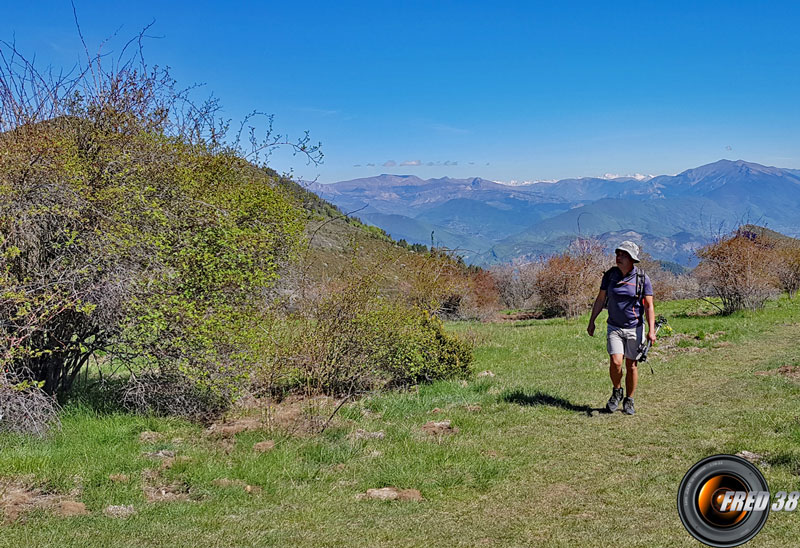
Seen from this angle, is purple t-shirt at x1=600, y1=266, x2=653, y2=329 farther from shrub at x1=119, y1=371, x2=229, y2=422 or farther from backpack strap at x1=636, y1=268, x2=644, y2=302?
shrub at x1=119, y1=371, x2=229, y2=422

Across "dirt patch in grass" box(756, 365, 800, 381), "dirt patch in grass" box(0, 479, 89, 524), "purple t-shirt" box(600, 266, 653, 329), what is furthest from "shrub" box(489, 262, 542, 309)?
"dirt patch in grass" box(0, 479, 89, 524)

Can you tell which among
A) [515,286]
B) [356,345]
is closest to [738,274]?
[356,345]

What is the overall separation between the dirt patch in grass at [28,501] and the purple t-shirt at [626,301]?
672 cm

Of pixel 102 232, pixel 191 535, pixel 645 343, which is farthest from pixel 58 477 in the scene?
pixel 645 343

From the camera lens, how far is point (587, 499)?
4953mm

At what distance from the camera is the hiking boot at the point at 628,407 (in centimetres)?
773

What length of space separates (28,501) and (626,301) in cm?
→ 732

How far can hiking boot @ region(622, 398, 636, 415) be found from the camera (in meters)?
7.73

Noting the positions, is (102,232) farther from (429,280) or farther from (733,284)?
(733,284)

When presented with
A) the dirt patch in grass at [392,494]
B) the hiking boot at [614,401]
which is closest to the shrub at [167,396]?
the dirt patch in grass at [392,494]

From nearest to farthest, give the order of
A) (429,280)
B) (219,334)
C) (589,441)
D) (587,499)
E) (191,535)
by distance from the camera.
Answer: (191,535) < (587,499) < (589,441) < (219,334) < (429,280)

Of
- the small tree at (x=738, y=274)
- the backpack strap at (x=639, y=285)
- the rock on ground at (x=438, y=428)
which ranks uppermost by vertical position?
the small tree at (x=738, y=274)

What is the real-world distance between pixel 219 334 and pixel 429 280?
5.40 m

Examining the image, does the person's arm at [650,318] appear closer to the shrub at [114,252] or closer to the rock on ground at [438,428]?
the rock on ground at [438,428]
